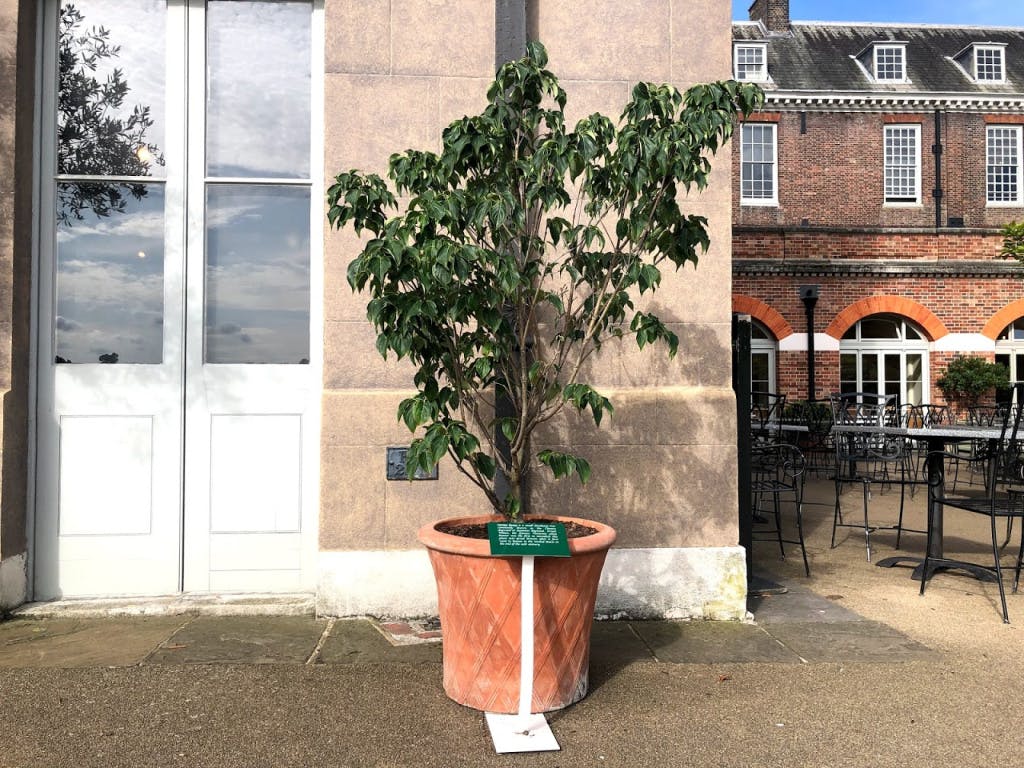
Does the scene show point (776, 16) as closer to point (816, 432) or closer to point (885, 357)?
point (885, 357)

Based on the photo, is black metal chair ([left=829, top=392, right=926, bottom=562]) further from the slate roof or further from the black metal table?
the slate roof

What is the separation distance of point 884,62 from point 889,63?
0.42 ft

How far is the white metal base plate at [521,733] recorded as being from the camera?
9.16 ft

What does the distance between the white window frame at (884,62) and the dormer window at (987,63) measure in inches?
82.4

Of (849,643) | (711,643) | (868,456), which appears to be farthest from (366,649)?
(868,456)

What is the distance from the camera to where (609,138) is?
301 centimetres

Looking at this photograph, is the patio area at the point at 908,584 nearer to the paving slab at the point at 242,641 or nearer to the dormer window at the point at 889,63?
the paving slab at the point at 242,641

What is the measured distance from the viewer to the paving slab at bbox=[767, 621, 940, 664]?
12.3 feet

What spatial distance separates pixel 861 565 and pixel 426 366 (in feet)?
13.6

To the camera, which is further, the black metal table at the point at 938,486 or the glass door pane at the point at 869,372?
the glass door pane at the point at 869,372

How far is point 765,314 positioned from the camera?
17.0 metres

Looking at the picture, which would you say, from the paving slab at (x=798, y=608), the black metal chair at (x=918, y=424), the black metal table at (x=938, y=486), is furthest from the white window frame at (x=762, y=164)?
the paving slab at (x=798, y=608)

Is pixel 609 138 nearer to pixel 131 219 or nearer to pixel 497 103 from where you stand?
pixel 497 103

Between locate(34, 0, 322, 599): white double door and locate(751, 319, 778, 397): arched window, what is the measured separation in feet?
46.7
